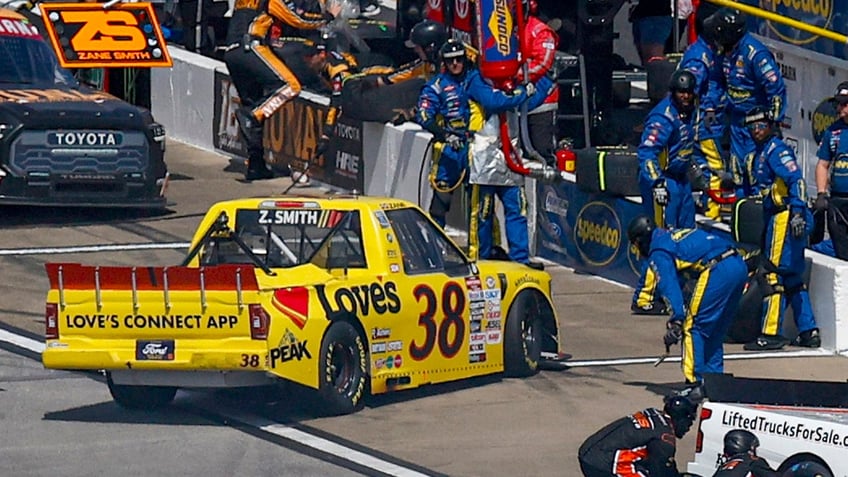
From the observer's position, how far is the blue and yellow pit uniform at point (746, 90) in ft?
56.4

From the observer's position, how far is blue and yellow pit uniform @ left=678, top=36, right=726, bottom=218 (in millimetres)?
17734

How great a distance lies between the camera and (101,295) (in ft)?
41.4

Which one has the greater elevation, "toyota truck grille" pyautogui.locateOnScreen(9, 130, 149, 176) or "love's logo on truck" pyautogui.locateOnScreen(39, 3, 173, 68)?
"love's logo on truck" pyautogui.locateOnScreen(39, 3, 173, 68)

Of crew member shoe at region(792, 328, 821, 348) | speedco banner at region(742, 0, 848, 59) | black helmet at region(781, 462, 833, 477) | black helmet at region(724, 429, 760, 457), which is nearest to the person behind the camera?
black helmet at region(724, 429, 760, 457)

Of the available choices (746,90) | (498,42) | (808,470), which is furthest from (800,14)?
(808,470)

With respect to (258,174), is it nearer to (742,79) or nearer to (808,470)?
(742,79)

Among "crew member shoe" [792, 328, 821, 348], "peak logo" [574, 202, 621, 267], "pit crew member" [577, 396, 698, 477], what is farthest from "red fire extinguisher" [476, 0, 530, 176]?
"pit crew member" [577, 396, 698, 477]

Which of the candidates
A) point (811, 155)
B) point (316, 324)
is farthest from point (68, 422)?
point (811, 155)

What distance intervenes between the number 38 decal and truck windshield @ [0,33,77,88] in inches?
310

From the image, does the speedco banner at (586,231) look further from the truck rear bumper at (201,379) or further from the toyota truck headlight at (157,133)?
the truck rear bumper at (201,379)

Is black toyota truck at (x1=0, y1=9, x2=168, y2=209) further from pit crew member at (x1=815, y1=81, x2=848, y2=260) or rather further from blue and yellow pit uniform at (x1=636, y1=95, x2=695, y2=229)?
pit crew member at (x1=815, y1=81, x2=848, y2=260)

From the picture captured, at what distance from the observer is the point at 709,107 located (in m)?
18.0

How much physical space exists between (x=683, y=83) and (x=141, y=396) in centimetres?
537

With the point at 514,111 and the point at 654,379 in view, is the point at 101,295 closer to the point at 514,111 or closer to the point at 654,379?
the point at 654,379
